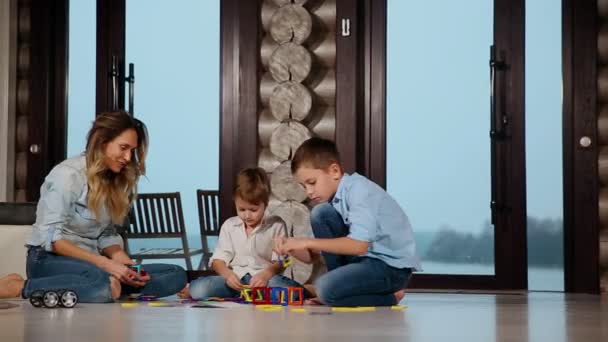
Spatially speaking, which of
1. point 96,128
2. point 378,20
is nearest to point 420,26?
point 378,20

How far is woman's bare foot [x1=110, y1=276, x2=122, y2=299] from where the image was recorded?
506cm

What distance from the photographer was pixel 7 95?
24.6ft

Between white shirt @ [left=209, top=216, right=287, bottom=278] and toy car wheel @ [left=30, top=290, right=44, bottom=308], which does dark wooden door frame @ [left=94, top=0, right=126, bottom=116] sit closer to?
white shirt @ [left=209, top=216, right=287, bottom=278]

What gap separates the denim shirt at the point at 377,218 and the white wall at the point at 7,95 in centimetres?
341

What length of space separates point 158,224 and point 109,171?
7.84ft

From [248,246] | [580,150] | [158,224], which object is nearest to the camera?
[248,246]

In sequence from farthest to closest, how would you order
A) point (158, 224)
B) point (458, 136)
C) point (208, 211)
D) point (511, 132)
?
point (158, 224)
point (208, 211)
point (458, 136)
point (511, 132)

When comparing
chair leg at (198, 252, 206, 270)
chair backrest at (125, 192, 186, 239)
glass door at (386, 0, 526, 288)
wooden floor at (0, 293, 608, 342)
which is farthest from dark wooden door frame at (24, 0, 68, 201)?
wooden floor at (0, 293, 608, 342)

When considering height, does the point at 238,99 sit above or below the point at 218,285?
above

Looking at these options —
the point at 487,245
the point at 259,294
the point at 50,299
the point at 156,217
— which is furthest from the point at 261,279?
the point at 156,217

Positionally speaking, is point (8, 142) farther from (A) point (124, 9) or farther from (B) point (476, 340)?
(B) point (476, 340)

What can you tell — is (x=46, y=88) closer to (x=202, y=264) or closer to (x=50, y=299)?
(x=202, y=264)

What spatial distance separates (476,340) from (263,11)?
14.0 feet

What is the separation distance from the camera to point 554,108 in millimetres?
6758
